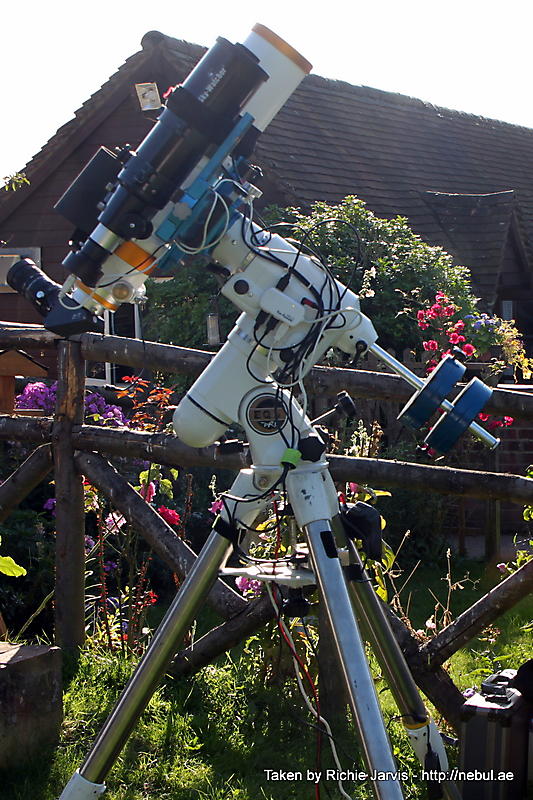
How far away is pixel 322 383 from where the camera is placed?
3.22 m

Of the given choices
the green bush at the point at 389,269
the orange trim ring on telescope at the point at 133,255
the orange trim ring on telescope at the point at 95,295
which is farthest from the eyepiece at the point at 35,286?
the green bush at the point at 389,269

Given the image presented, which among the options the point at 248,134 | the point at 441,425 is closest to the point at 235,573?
the point at 441,425

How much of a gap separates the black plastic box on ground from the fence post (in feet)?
5.40

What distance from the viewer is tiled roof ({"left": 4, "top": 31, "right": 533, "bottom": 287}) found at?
10.3m

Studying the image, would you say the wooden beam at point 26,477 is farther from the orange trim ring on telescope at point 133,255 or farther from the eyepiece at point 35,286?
the orange trim ring on telescope at point 133,255

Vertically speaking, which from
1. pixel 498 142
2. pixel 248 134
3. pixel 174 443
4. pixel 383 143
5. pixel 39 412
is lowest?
pixel 39 412

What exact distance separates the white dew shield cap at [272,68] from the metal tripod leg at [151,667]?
1.03 m

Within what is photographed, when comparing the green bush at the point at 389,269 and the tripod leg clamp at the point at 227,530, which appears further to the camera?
the green bush at the point at 389,269

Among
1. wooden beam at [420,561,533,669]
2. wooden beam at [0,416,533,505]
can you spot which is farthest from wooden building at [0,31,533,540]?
wooden beam at [420,561,533,669]

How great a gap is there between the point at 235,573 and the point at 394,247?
6.69 m

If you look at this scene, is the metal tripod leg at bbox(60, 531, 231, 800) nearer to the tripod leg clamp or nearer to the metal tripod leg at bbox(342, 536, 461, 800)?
the tripod leg clamp

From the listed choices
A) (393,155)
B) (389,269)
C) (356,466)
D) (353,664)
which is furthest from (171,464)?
(393,155)

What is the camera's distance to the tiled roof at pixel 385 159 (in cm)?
1031

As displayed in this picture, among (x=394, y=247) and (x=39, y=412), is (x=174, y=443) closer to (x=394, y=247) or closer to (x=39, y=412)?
(x=39, y=412)
